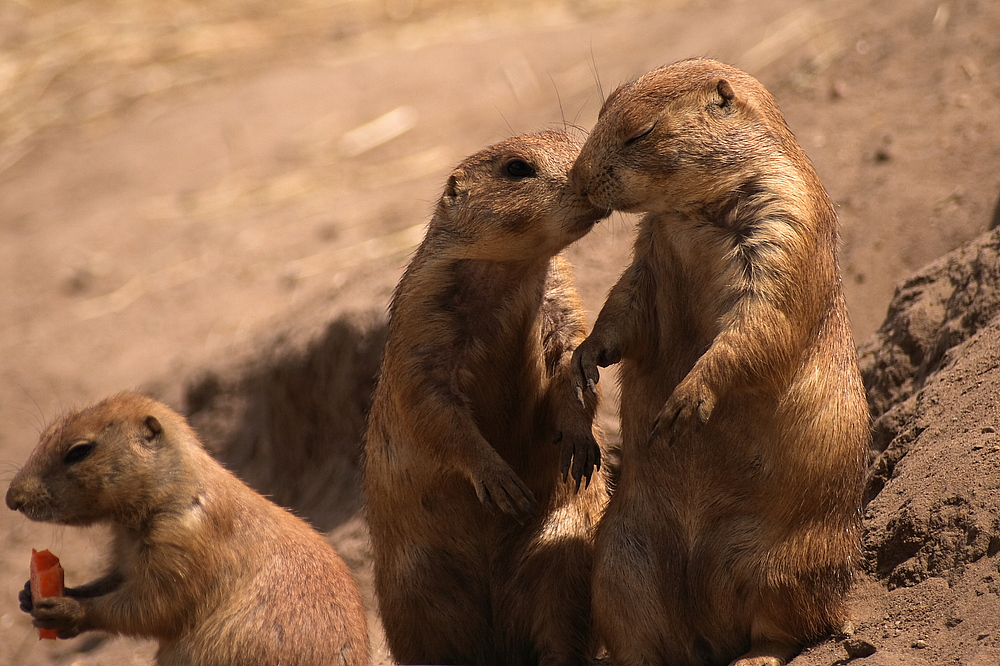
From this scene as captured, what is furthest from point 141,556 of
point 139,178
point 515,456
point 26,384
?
point 139,178

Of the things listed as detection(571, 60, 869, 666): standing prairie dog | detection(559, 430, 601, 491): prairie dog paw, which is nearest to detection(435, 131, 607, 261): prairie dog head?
detection(571, 60, 869, 666): standing prairie dog

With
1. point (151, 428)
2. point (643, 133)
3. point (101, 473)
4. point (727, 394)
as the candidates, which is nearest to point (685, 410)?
point (727, 394)

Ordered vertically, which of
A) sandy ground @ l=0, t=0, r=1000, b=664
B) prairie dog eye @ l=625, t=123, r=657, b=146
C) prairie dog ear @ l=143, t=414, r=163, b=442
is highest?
prairie dog eye @ l=625, t=123, r=657, b=146

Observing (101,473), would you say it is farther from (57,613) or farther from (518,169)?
(518,169)

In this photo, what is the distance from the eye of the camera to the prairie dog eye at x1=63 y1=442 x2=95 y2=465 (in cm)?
551

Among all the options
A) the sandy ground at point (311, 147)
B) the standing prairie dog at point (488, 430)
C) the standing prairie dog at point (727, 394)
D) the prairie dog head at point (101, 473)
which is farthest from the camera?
the sandy ground at point (311, 147)

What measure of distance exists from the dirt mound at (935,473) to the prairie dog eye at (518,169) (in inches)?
86.4

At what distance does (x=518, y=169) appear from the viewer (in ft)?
16.6

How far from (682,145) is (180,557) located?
301 cm

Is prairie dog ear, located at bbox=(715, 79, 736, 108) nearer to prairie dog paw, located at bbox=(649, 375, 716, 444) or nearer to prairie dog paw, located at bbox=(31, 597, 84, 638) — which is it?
prairie dog paw, located at bbox=(649, 375, 716, 444)

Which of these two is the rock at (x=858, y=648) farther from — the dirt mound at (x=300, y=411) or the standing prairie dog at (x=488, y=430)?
the dirt mound at (x=300, y=411)

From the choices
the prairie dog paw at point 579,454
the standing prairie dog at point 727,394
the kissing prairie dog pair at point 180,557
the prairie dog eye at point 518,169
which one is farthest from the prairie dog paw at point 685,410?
the kissing prairie dog pair at point 180,557

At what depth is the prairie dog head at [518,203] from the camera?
15.9 ft

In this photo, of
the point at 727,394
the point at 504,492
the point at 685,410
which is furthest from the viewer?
the point at 504,492
